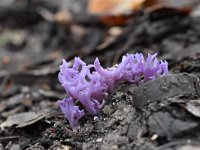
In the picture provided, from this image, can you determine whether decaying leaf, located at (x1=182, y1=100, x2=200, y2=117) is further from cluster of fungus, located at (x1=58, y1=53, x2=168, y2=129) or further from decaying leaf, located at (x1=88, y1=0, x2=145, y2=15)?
decaying leaf, located at (x1=88, y1=0, x2=145, y2=15)

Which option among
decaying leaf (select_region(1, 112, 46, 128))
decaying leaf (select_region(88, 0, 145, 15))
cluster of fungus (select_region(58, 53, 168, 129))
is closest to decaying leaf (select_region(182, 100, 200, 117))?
cluster of fungus (select_region(58, 53, 168, 129))

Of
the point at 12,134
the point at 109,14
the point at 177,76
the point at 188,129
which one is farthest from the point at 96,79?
the point at 109,14

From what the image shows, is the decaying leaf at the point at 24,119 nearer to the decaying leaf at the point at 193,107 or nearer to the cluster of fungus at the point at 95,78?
the cluster of fungus at the point at 95,78

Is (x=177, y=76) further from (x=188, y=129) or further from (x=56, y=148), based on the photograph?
(x=56, y=148)

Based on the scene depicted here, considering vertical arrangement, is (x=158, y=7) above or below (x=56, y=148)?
above

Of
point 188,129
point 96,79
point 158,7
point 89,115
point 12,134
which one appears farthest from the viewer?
point 158,7

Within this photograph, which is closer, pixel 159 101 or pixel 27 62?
pixel 159 101

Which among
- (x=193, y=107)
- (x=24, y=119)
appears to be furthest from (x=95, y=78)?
(x=24, y=119)

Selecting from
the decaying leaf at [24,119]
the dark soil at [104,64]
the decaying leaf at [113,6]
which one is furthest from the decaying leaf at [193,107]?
the decaying leaf at [113,6]
